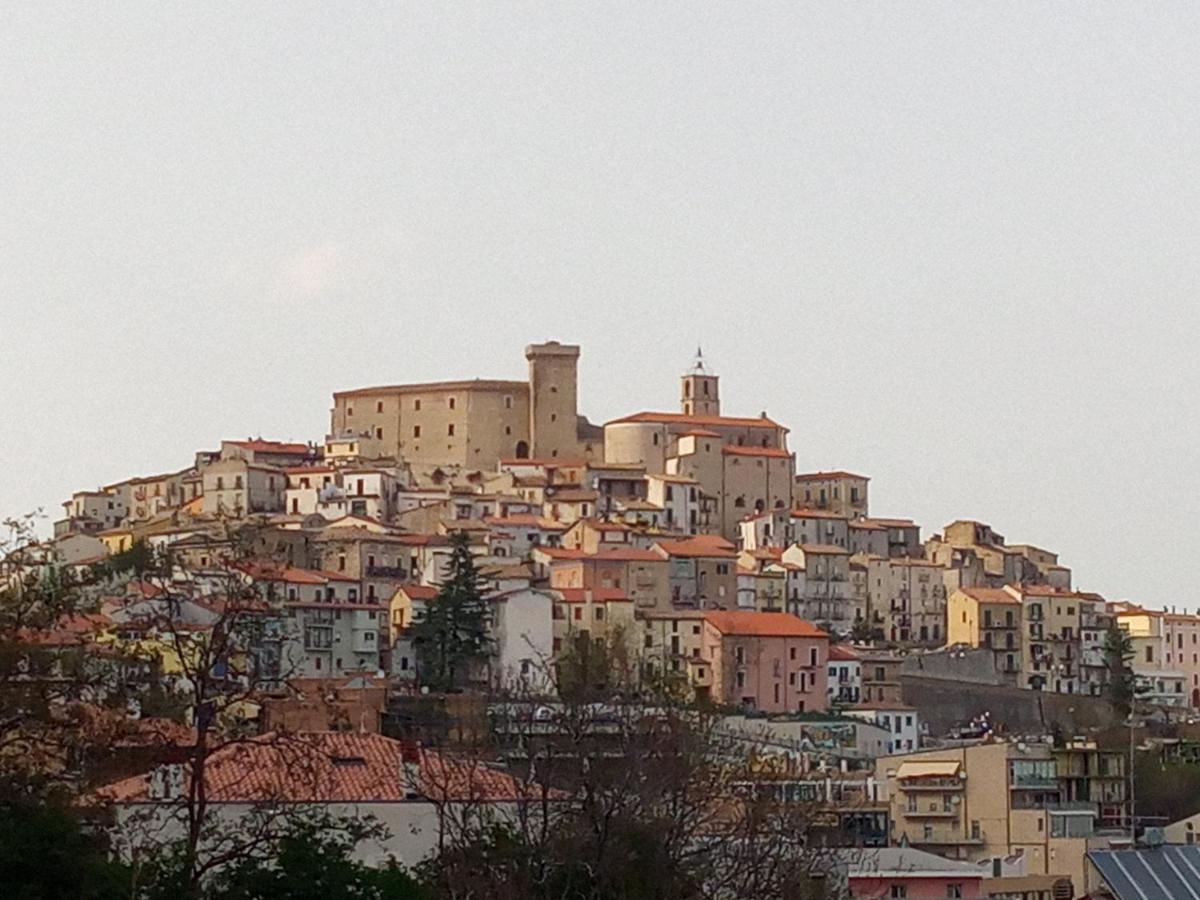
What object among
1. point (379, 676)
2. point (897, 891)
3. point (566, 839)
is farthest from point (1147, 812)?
point (566, 839)

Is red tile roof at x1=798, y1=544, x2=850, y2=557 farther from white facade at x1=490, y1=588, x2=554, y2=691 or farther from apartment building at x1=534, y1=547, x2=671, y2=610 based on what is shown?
white facade at x1=490, y1=588, x2=554, y2=691

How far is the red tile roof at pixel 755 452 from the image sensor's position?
104 meters

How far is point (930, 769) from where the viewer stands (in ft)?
182

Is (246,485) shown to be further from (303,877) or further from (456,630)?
(303,877)

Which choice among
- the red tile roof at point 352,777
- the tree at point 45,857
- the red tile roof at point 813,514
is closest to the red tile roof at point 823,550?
the red tile roof at point 813,514

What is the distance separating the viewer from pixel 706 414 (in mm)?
114500

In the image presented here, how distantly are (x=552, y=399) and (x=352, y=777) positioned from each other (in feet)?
244

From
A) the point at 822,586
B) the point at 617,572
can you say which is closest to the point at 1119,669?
the point at 822,586

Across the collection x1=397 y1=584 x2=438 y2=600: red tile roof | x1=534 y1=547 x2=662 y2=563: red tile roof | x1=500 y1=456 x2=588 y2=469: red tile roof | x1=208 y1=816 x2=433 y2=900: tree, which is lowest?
x1=208 y1=816 x2=433 y2=900: tree

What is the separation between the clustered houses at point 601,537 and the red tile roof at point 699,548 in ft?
0.45

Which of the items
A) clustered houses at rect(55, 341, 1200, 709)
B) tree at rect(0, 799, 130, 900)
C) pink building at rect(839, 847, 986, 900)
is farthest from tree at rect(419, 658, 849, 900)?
clustered houses at rect(55, 341, 1200, 709)

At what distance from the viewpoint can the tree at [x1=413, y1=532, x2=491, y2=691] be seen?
7756 cm

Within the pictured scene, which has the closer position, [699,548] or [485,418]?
[699,548]

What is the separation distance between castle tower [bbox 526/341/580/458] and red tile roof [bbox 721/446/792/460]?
18.5 ft
